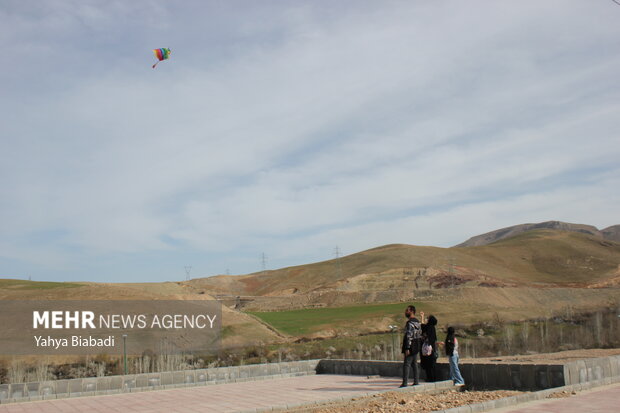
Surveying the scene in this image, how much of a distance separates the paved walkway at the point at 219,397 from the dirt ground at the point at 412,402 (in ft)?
2.73

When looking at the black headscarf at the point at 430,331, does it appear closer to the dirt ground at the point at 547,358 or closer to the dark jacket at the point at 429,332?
the dark jacket at the point at 429,332

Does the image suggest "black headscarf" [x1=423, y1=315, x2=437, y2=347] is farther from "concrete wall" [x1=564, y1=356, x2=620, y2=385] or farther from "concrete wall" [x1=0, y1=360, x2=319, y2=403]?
"concrete wall" [x1=0, y1=360, x2=319, y2=403]

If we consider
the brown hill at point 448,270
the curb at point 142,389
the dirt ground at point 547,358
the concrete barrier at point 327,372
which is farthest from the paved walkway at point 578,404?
the brown hill at point 448,270

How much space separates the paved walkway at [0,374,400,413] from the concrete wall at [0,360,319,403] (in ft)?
1.30

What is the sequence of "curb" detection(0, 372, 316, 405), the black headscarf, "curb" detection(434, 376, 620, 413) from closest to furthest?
"curb" detection(434, 376, 620, 413) < the black headscarf < "curb" detection(0, 372, 316, 405)

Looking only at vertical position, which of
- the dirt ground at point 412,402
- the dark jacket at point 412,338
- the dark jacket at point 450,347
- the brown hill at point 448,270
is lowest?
the dirt ground at point 412,402

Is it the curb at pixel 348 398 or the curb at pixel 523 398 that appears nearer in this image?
the curb at pixel 523 398

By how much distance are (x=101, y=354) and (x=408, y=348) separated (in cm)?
2370

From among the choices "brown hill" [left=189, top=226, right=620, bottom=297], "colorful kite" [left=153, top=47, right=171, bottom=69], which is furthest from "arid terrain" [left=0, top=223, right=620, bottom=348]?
"colorful kite" [left=153, top=47, right=171, bottom=69]

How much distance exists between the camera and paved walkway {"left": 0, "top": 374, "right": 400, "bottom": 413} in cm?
1175

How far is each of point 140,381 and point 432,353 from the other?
24.1 ft

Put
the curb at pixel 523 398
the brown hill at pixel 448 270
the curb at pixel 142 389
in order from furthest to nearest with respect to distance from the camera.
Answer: the brown hill at pixel 448 270 → the curb at pixel 142 389 → the curb at pixel 523 398

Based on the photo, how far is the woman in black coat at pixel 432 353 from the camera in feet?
43.8

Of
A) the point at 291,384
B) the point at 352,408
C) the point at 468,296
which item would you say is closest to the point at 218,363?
the point at 291,384
